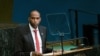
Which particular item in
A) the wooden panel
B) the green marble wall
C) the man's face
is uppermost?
the wooden panel

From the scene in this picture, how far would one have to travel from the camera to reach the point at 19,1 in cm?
722

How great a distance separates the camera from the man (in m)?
3.36

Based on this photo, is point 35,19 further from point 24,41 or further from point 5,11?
point 5,11

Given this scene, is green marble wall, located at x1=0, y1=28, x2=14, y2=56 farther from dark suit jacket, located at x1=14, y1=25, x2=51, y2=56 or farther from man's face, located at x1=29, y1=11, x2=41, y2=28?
man's face, located at x1=29, y1=11, x2=41, y2=28

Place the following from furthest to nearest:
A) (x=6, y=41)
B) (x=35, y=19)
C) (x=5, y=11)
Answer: (x=5, y=11) < (x=6, y=41) < (x=35, y=19)

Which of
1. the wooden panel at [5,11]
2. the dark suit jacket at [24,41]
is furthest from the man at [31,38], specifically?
the wooden panel at [5,11]

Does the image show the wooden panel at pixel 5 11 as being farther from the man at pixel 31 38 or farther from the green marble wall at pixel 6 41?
the man at pixel 31 38

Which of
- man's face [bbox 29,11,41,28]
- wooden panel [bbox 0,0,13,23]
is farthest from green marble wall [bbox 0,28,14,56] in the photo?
man's face [bbox 29,11,41,28]

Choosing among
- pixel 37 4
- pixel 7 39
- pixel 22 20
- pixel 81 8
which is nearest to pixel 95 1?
pixel 81 8

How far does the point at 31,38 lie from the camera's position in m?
3.42

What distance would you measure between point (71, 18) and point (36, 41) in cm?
500

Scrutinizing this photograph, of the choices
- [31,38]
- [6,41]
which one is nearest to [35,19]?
[31,38]

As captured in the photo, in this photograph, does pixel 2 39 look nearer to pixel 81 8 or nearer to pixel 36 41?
pixel 36 41

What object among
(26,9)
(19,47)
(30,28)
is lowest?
(19,47)
